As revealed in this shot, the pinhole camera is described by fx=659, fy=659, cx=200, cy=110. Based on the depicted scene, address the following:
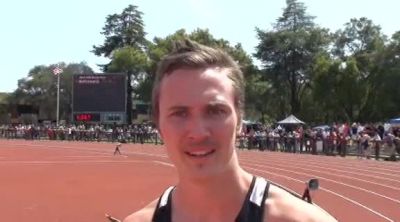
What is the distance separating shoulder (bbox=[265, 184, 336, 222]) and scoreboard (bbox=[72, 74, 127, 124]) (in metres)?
46.0

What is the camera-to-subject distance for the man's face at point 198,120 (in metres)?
1.79

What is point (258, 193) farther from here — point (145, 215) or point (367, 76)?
point (367, 76)

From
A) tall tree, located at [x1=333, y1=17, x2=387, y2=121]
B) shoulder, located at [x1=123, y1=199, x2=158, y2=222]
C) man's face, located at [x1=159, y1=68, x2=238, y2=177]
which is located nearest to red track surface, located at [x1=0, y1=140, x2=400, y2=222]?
shoulder, located at [x1=123, y1=199, x2=158, y2=222]

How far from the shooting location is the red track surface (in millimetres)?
11859

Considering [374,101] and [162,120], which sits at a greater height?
[374,101]

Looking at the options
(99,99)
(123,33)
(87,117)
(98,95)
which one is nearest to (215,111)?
(99,99)

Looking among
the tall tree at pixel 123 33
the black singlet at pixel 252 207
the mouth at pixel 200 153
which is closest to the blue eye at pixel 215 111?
the mouth at pixel 200 153

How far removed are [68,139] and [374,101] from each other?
85.8 feet

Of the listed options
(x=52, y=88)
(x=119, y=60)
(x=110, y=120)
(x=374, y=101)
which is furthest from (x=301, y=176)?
(x=52, y=88)

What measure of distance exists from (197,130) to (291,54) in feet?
215

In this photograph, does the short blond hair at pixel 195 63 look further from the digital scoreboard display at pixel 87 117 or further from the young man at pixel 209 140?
the digital scoreboard display at pixel 87 117

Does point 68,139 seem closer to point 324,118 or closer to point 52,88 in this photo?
point 324,118

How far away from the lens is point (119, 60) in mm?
76625

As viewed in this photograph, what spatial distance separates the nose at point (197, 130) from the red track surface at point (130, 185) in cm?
939
